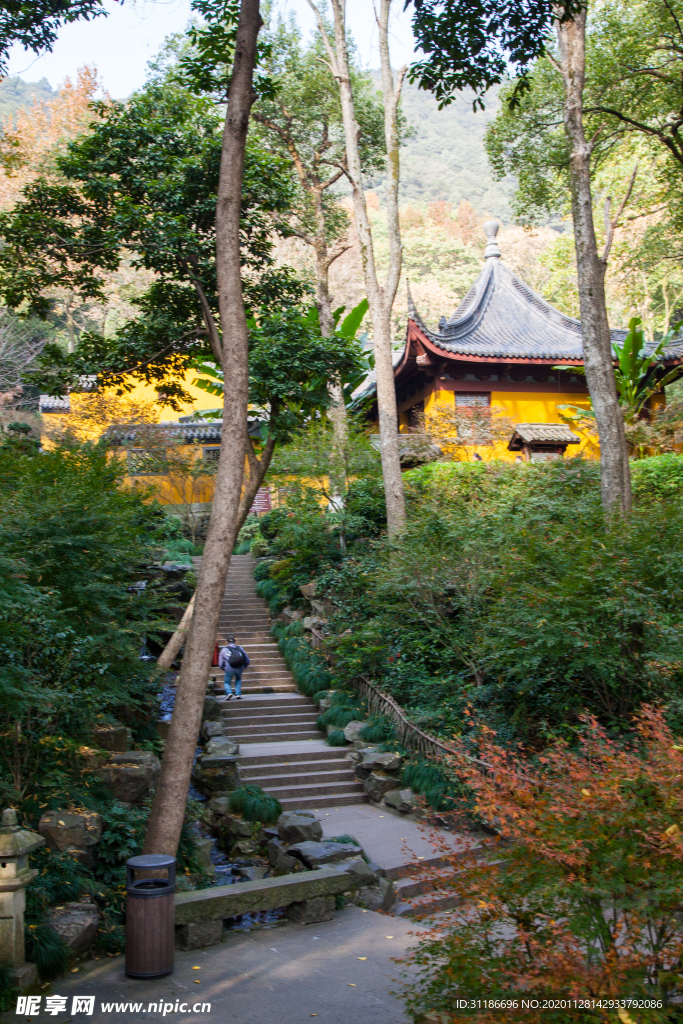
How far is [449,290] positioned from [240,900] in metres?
41.2

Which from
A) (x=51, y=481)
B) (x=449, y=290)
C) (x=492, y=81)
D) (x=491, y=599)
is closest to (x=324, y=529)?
(x=491, y=599)

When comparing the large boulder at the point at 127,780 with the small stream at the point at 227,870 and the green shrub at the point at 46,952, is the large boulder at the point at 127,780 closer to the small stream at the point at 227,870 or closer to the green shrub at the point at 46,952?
the small stream at the point at 227,870

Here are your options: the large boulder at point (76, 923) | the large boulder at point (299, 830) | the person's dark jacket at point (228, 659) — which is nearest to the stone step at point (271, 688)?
the person's dark jacket at point (228, 659)

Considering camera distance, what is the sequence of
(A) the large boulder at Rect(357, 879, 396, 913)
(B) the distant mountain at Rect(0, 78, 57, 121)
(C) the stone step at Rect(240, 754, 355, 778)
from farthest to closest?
1. (B) the distant mountain at Rect(0, 78, 57, 121)
2. (C) the stone step at Rect(240, 754, 355, 778)
3. (A) the large boulder at Rect(357, 879, 396, 913)

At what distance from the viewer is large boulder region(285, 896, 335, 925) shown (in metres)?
6.66

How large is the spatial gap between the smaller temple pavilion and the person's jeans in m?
8.86

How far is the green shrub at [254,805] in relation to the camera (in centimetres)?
938

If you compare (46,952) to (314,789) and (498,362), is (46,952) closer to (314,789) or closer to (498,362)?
(314,789)

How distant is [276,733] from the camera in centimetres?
1277

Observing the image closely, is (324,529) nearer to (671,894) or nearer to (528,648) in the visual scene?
(528,648)

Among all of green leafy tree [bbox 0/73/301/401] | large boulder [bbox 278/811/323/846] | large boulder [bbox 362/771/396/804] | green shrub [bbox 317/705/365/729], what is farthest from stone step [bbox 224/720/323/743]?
green leafy tree [bbox 0/73/301/401]

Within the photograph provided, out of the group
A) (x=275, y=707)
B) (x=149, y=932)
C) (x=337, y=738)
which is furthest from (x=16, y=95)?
(x=149, y=932)

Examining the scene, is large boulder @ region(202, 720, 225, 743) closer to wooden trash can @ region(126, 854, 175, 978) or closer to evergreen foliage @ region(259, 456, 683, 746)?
evergreen foliage @ region(259, 456, 683, 746)

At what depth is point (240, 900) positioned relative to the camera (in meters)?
6.25
